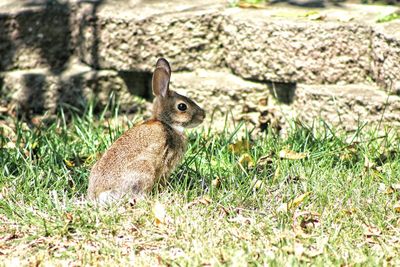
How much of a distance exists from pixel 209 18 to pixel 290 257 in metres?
3.40

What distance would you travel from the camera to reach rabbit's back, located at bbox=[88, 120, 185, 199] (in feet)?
17.3

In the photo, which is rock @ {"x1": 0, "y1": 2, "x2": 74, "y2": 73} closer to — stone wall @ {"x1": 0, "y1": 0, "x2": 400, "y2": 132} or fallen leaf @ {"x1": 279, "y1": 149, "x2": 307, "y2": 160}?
stone wall @ {"x1": 0, "y1": 0, "x2": 400, "y2": 132}

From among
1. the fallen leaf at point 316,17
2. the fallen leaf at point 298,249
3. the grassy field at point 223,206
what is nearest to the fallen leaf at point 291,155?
the grassy field at point 223,206

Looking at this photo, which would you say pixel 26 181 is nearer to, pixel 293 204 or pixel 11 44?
pixel 293 204

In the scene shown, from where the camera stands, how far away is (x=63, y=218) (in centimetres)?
500

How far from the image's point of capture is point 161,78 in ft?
19.1

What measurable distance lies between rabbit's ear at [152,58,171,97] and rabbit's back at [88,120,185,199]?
1.00 ft

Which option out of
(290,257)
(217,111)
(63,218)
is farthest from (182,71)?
(290,257)

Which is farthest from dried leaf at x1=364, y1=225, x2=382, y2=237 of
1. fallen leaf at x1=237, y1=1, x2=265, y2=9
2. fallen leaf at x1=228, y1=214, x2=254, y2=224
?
fallen leaf at x1=237, y1=1, x2=265, y2=9

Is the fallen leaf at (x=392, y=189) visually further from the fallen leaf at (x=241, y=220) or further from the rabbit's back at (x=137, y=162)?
the rabbit's back at (x=137, y=162)

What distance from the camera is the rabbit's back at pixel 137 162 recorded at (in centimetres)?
526

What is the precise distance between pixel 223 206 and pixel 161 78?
1.09m

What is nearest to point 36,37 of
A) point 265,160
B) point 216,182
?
point 265,160

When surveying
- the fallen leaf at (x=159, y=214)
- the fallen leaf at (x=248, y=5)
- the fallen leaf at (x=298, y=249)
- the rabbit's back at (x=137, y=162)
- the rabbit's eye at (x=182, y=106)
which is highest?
the fallen leaf at (x=248, y=5)
